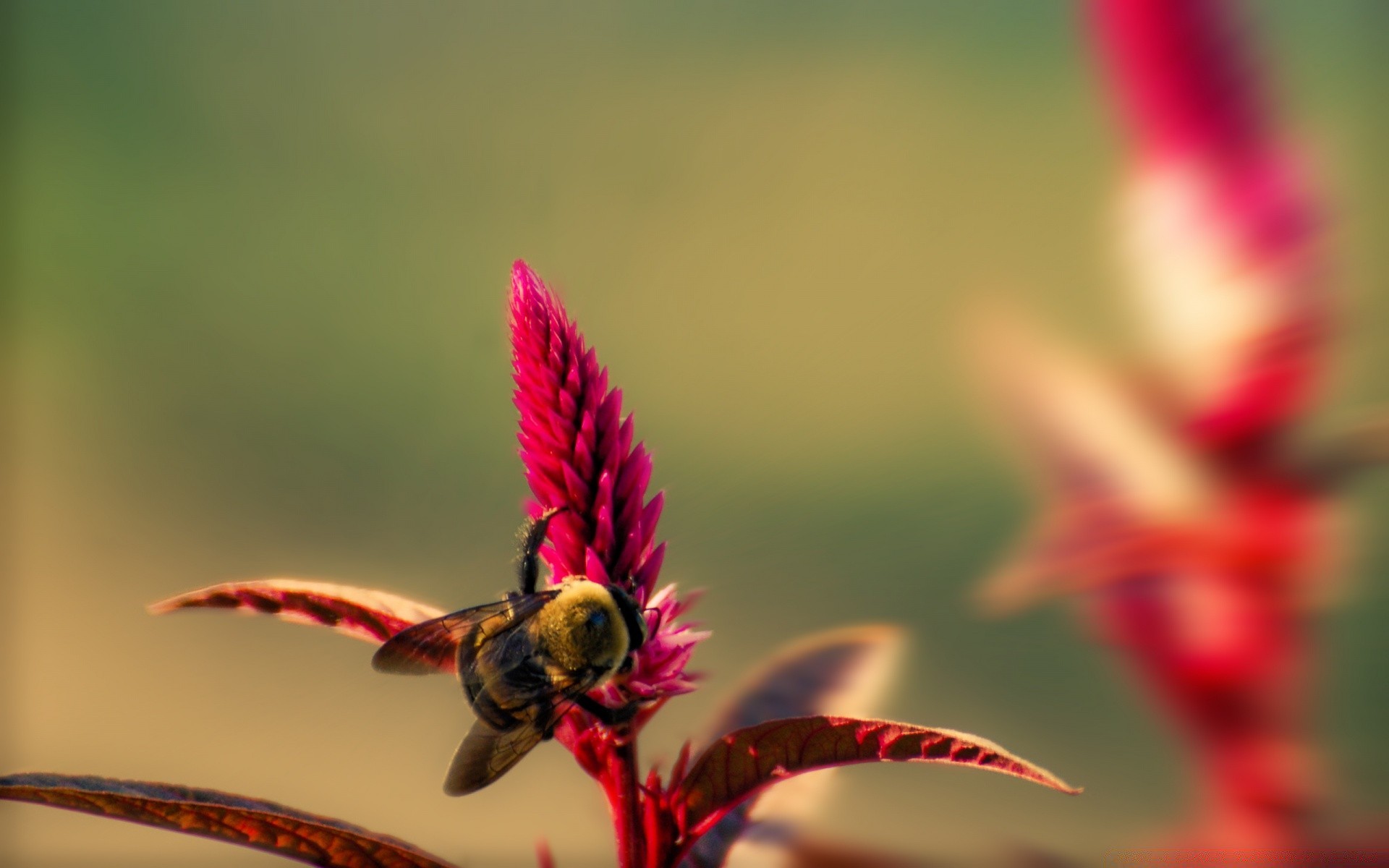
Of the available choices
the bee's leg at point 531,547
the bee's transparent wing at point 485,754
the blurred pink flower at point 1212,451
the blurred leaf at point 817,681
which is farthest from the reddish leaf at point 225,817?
the blurred pink flower at point 1212,451

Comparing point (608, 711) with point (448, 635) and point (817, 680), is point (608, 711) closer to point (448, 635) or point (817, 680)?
point (448, 635)

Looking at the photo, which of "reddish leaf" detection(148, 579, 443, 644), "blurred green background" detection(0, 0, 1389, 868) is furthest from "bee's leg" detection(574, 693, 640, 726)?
"blurred green background" detection(0, 0, 1389, 868)

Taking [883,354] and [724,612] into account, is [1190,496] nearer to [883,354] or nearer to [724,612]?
[883,354]

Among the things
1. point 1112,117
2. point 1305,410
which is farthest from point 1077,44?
point 1305,410

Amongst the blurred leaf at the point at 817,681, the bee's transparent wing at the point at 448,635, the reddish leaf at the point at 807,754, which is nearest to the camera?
the reddish leaf at the point at 807,754

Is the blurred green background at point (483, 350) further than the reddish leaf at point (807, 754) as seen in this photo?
Yes

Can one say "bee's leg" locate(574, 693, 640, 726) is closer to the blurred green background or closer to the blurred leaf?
the blurred leaf

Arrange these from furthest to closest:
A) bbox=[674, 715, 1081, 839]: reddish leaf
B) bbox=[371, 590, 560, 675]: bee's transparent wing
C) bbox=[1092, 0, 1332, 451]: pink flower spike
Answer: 1. bbox=[1092, 0, 1332, 451]: pink flower spike
2. bbox=[371, 590, 560, 675]: bee's transparent wing
3. bbox=[674, 715, 1081, 839]: reddish leaf

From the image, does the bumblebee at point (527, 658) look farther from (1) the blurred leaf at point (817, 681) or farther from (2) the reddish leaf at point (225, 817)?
(1) the blurred leaf at point (817, 681)
